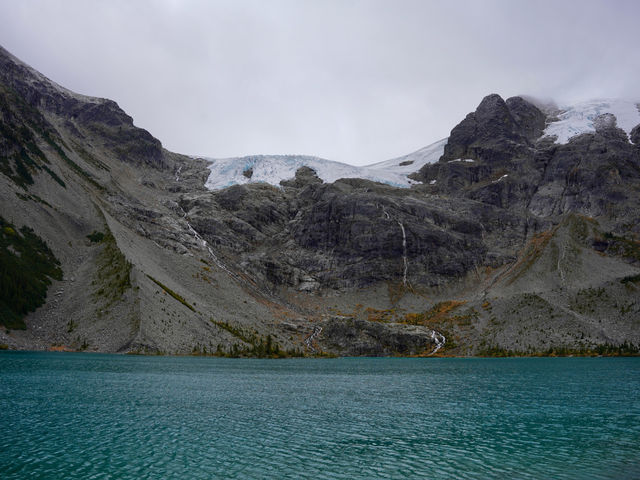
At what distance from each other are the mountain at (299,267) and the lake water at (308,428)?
38180mm

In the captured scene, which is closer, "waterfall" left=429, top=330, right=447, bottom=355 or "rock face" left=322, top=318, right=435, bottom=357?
"waterfall" left=429, top=330, right=447, bottom=355

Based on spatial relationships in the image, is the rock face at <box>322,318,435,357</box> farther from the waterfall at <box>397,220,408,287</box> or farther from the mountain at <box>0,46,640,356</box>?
the waterfall at <box>397,220,408,287</box>

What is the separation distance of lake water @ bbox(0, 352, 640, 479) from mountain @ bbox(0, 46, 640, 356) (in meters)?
38.2

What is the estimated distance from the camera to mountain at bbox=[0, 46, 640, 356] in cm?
8975

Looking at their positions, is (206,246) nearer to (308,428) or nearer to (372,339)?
(372,339)

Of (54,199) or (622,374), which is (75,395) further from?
(54,199)

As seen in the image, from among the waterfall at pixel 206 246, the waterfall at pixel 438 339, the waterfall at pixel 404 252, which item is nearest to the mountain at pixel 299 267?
the waterfall at pixel 438 339

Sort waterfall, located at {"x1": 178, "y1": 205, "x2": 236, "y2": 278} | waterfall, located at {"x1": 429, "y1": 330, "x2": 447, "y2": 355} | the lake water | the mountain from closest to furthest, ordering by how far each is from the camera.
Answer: the lake water < the mountain < waterfall, located at {"x1": 429, "y1": 330, "x2": 447, "y2": 355} < waterfall, located at {"x1": 178, "y1": 205, "x2": 236, "y2": 278}

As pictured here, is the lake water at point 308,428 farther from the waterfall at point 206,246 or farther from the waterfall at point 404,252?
the waterfall at point 404,252

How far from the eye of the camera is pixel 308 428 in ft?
100

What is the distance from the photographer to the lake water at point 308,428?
21.5 m

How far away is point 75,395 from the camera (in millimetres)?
40250

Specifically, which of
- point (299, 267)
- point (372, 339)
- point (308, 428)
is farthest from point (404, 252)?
point (308, 428)

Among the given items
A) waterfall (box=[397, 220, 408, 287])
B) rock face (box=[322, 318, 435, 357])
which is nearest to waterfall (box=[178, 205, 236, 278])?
rock face (box=[322, 318, 435, 357])
